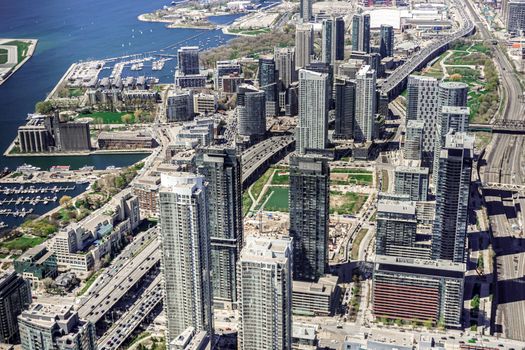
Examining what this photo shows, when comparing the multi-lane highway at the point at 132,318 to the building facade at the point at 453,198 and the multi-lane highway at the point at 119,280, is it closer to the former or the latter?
the multi-lane highway at the point at 119,280

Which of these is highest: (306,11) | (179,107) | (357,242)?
(306,11)

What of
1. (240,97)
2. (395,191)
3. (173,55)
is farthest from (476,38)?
(395,191)

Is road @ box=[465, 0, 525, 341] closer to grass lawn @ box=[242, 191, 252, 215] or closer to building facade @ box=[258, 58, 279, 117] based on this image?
grass lawn @ box=[242, 191, 252, 215]

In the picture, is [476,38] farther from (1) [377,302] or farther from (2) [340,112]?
(1) [377,302]

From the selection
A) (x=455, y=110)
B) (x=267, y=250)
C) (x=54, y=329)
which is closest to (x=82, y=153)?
(x=455, y=110)

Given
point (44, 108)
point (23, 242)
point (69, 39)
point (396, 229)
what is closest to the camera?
point (396, 229)

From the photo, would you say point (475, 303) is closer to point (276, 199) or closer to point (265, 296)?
point (265, 296)

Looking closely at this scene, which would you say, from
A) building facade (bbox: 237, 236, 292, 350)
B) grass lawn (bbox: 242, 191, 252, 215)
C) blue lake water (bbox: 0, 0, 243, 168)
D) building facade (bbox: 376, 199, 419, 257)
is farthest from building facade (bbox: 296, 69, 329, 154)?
building facade (bbox: 237, 236, 292, 350)
